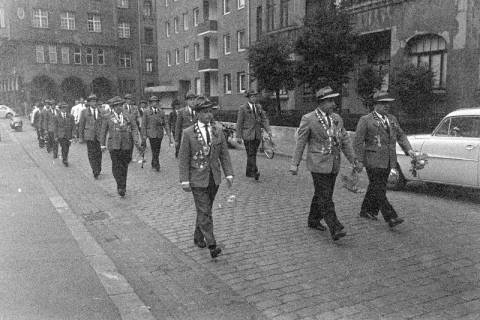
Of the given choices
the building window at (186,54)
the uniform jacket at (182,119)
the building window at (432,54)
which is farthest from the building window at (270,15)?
the uniform jacket at (182,119)

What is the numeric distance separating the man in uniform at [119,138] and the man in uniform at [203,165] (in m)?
3.91

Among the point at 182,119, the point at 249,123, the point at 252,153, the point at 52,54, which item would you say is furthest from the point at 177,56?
the point at 249,123

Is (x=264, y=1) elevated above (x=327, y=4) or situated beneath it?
elevated above

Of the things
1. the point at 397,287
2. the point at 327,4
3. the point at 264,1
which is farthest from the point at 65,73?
the point at 397,287

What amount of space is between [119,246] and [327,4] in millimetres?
14889

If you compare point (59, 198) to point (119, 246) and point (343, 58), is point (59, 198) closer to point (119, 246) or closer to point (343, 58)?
point (119, 246)

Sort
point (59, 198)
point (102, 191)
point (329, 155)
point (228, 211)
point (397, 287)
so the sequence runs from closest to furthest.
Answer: point (397, 287) < point (329, 155) < point (228, 211) < point (59, 198) < point (102, 191)

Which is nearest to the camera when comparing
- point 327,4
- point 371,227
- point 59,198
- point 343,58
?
point 371,227

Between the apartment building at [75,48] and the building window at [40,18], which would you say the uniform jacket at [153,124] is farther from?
the building window at [40,18]

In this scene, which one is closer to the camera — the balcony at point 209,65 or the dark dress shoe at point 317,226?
the dark dress shoe at point 317,226

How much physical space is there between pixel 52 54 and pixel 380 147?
5246cm

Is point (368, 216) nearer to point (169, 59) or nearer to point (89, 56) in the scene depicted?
point (169, 59)

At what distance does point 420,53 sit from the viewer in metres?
18.7

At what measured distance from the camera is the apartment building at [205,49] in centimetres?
3719
